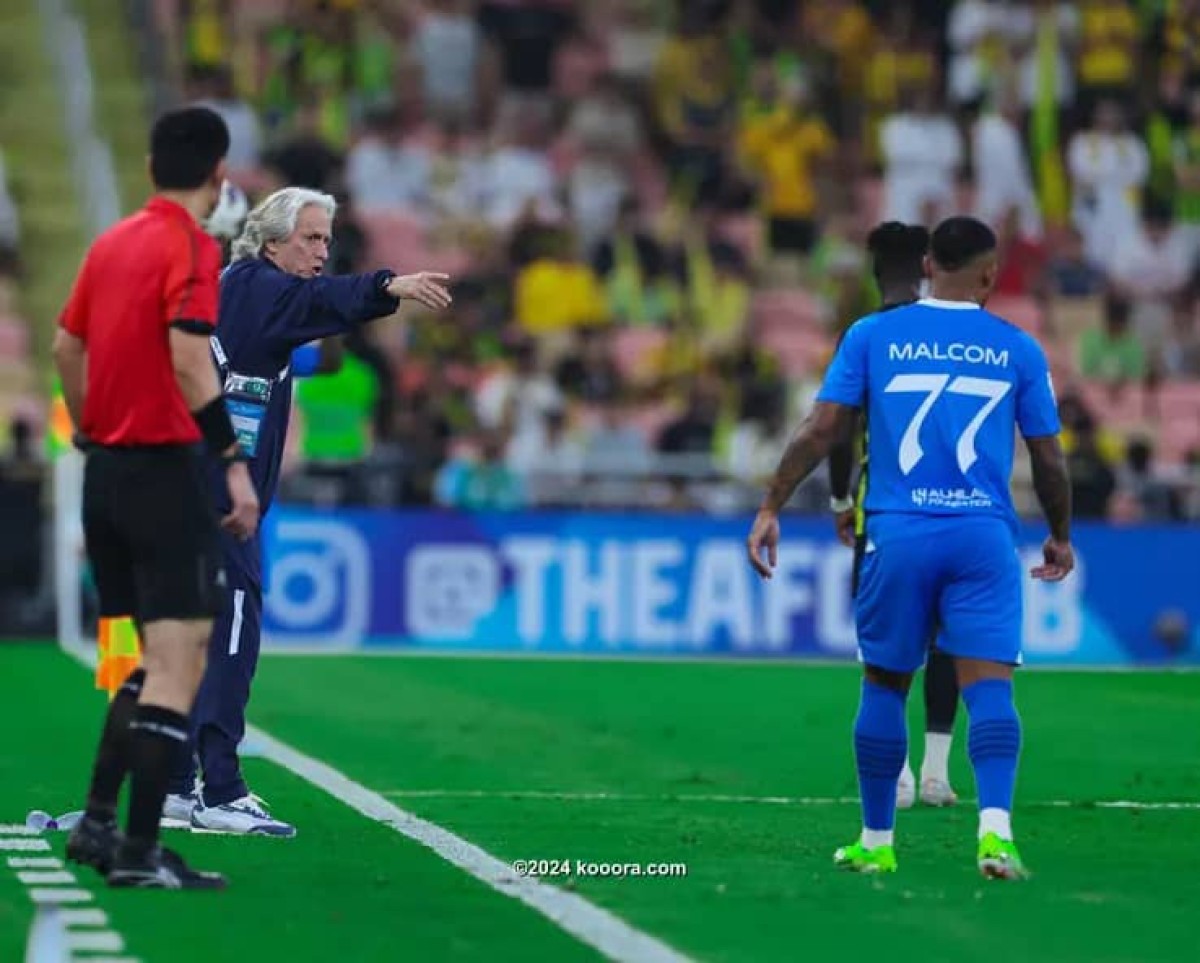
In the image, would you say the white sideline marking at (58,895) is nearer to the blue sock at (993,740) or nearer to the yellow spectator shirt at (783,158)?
the blue sock at (993,740)

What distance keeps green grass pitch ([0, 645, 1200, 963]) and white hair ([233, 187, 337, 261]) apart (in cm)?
211

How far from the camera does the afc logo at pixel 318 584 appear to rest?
23.7 metres

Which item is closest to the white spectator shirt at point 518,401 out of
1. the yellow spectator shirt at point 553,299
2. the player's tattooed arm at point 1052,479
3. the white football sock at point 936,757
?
the yellow spectator shirt at point 553,299

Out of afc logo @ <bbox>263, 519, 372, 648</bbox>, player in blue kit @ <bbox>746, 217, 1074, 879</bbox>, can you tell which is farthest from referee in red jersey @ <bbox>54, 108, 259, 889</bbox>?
afc logo @ <bbox>263, 519, 372, 648</bbox>

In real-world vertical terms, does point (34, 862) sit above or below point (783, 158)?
below

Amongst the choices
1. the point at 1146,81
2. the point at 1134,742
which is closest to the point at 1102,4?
the point at 1146,81

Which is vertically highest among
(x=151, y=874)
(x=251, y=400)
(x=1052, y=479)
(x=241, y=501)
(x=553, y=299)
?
(x=553, y=299)

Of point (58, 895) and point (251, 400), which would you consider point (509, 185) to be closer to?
point (251, 400)

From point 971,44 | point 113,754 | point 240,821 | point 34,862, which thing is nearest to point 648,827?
point 240,821

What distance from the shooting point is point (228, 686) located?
11391mm

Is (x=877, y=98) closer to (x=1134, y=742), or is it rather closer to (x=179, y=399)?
(x=1134, y=742)

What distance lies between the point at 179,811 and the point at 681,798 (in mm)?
2322

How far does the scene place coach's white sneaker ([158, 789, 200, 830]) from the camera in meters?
11.3

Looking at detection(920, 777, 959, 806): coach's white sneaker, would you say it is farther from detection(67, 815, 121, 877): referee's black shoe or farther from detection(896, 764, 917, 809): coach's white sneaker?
detection(67, 815, 121, 877): referee's black shoe
